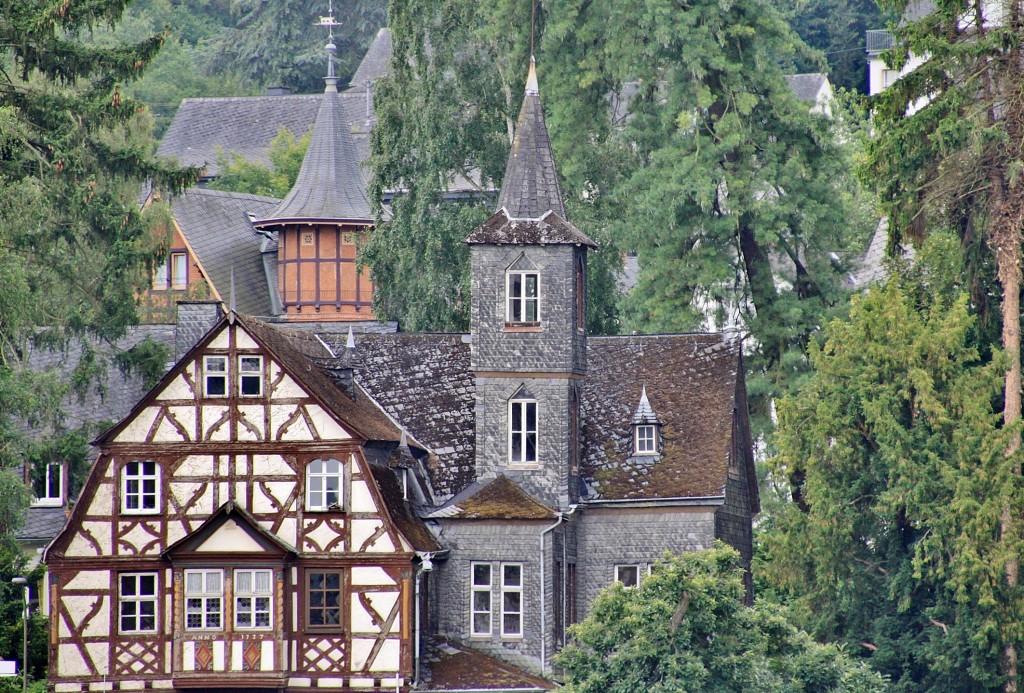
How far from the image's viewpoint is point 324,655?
47.5 metres

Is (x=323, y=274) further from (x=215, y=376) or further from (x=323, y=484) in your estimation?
(x=323, y=484)

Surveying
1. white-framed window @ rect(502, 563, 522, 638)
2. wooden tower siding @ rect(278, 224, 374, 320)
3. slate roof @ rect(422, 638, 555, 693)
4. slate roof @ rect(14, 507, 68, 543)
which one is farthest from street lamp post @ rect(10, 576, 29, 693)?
wooden tower siding @ rect(278, 224, 374, 320)

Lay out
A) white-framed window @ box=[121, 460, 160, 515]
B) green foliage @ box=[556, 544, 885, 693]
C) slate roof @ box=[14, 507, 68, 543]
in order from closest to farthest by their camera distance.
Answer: green foliage @ box=[556, 544, 885, 693] → white-framed window @ box=[121, 460, 160, 515] → slate roof @ box=[14, 507, 68, 543]

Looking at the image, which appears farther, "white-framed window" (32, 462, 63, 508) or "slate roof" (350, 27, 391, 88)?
"slate roof" (350, 27, 391, 88)

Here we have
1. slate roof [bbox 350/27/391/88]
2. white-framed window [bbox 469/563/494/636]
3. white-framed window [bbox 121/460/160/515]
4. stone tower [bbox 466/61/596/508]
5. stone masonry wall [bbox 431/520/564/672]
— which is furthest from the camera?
slate roof [bbox 350/27/391/88]

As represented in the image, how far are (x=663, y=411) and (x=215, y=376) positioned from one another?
9.97 meters

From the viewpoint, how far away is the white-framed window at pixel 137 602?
48.2m

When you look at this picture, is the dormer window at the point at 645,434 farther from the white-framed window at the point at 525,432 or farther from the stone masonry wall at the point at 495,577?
the stone masonry wall at the point at 495,577

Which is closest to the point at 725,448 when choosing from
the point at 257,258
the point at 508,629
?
the point at 508,629

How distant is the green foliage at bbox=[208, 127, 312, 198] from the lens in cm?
8288

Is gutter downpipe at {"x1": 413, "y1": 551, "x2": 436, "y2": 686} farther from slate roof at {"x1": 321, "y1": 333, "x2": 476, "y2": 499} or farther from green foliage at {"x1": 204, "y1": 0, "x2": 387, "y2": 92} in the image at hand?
green foliage at {"x1": 204, "y1": 0, "x2": 387, "y2": 92}

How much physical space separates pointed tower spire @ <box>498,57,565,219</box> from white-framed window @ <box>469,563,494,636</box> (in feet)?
24.9

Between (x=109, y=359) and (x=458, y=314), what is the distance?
10.4 metres

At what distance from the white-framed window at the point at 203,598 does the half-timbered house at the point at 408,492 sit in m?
0.05
